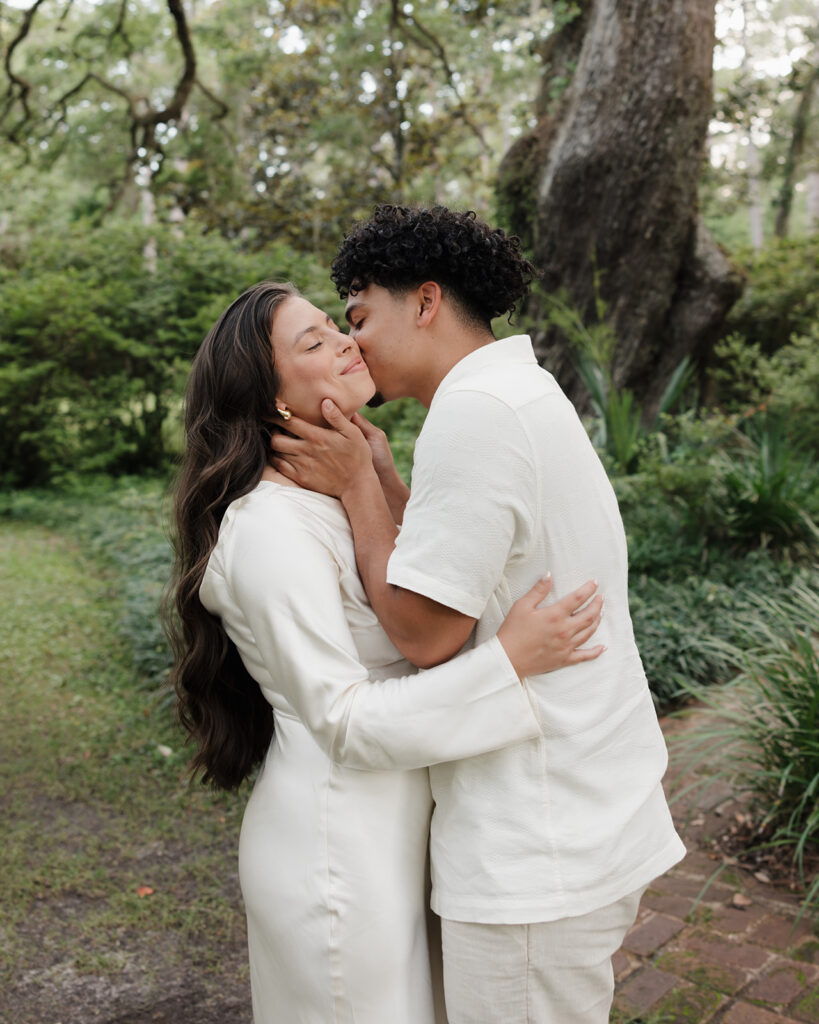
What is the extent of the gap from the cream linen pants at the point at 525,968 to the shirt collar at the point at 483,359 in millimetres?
991

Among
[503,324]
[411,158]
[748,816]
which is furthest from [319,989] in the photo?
[411,158]

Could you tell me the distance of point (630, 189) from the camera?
739cm

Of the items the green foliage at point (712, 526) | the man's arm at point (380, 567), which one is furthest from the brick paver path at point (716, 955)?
the green foliage at point (712, 526)

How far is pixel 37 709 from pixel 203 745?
13.3 ft

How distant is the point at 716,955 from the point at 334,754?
218cm

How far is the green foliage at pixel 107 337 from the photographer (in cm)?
1089

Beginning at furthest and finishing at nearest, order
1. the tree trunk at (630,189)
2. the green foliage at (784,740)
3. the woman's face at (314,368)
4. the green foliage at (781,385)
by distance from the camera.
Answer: the green foliage at (781,385) → the tree trunk at (630,189) → the green foliage at (784,740) → the woman's face at (314,368)

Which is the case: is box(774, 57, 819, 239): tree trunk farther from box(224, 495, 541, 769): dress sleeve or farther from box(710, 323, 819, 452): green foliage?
box(224, 495, 541, 769): dress sleeve

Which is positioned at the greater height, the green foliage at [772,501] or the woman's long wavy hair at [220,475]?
the woman's long wavy hair at [220,475]

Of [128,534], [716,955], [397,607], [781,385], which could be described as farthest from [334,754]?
[781,385]

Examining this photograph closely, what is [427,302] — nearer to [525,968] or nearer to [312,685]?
[312,685]

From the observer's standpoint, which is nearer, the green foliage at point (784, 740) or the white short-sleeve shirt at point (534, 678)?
the white short-sleeve shirt at point (534, 678)

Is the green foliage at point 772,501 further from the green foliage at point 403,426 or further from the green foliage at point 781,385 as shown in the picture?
the green foliage at point 403,426

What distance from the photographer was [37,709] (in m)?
5.71
